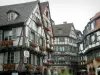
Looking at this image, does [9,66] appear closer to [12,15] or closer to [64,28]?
[12,15]

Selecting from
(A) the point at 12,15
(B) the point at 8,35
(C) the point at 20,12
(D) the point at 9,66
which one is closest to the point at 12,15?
(A) the point at 12,15

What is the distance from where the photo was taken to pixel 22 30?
28.6 m

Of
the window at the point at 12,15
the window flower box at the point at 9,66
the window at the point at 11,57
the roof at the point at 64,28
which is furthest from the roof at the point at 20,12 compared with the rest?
the roof at the point at 64,28

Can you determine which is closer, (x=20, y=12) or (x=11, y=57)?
(x=11, y=57)

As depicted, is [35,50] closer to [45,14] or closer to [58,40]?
[45,14]

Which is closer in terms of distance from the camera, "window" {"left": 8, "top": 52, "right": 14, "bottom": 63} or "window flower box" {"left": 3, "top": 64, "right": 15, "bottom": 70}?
"window flower box" {"left": 3, "top": 64, "right": 15, "bottom": 70}

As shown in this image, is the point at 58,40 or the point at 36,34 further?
the point at 58,40

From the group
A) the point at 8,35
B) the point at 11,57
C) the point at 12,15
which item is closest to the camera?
the point at 11,57

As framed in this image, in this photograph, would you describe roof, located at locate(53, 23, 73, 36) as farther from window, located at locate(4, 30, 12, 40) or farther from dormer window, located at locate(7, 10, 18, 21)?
window, located at locate(4, 30, 12, 40)

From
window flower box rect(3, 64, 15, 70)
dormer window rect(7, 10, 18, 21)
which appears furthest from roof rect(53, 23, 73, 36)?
window flower box rect(3, 64, 15, 70)

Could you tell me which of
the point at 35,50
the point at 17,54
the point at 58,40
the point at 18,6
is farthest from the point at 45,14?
the point at 58,40

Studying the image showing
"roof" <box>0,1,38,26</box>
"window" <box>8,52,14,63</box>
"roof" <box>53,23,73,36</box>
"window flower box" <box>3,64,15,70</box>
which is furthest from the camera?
"roof" <box>53,23,73,36</box>

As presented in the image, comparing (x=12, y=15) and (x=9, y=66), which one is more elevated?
(x=12, y=15)

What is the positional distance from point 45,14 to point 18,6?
6.77 metres
